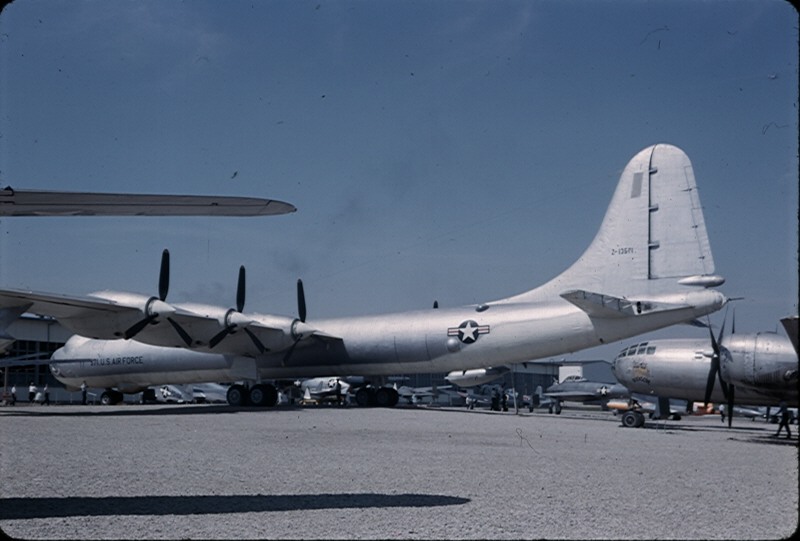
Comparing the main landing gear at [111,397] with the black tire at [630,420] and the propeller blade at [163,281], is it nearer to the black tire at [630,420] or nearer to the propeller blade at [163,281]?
the propeller blade at [163,281]

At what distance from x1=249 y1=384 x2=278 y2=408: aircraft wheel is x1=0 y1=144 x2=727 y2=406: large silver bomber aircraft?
0.19 ft

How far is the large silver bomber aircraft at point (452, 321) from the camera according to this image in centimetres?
2420

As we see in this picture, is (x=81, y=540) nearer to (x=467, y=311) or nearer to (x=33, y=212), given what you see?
(x=33, y=212)

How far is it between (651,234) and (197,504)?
2058 centimetres

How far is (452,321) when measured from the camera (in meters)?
30.0

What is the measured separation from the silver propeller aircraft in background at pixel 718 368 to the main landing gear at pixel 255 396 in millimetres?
14346

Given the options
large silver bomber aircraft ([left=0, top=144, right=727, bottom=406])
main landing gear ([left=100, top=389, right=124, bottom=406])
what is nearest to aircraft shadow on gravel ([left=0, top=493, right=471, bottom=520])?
large silver bomber aircraft ([left=0, top=144, right=727, bottom=406])

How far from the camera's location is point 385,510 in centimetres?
747

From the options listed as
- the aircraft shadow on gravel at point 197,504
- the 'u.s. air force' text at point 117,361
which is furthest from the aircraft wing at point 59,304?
the aircraft shadow on gravel at point 197,504

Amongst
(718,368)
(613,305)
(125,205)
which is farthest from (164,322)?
(125,205)

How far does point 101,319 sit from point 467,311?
13.7 m

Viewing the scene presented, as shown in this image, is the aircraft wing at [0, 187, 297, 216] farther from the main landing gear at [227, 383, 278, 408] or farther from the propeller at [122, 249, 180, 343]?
the main landing gear at [227, 383, 278, 408]

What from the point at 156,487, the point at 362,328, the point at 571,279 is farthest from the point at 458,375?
the point at 156,487

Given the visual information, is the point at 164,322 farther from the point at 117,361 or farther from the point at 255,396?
the point at 117,361
